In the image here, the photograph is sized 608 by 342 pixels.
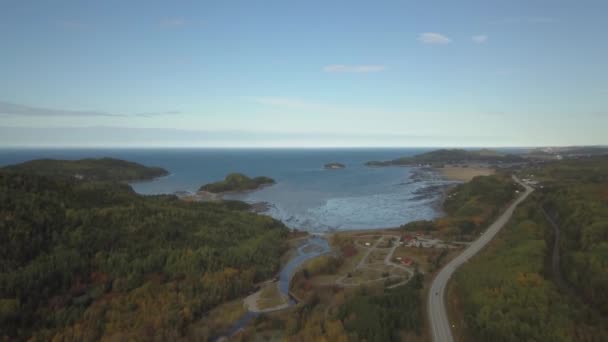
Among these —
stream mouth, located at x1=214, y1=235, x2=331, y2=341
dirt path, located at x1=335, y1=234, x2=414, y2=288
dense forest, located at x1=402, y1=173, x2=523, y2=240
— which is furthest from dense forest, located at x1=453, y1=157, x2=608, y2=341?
stream mouth, located at x1=214, y1=235, x2=331, y2=341

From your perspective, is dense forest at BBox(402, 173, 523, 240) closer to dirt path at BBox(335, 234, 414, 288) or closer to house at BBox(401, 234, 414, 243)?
house at BBox(401, 234, 414, 243)

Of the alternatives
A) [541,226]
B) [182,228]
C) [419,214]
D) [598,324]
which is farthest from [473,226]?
[182,228]

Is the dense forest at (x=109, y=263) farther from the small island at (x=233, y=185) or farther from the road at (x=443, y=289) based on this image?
the small island at (x=233, y=185)

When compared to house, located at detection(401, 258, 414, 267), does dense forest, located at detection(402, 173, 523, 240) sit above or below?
above

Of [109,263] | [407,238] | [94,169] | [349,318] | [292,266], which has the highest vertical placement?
[94,169]

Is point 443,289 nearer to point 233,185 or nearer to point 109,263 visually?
point 109,263

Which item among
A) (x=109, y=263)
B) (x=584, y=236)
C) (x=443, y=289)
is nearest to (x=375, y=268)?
(x=443, y=289)

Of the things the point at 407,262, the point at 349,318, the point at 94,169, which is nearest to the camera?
the point at 349,318

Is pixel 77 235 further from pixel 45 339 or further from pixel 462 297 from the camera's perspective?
pixel 462 297
